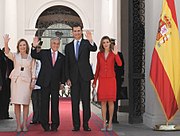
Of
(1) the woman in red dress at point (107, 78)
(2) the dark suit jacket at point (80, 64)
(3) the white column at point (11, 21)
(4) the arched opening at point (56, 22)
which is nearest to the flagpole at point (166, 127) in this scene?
(1) the woman in red dress at point (107, 78)

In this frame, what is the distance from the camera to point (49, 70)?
840cm

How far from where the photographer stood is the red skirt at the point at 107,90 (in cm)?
835

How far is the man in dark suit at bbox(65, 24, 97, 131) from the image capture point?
8.35 m

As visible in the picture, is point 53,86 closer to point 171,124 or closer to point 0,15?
point 171,124

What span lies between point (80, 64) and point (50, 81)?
2.27 ft

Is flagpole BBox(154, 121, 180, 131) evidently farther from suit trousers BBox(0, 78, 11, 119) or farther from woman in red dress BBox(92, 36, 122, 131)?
suit trousers BBox(0, 78, 11, 119)

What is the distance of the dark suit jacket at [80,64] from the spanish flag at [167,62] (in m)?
1.33

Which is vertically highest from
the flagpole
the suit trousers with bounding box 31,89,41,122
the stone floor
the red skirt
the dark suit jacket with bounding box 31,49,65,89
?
the dark suit jacket with bounding box 31,49,65,89

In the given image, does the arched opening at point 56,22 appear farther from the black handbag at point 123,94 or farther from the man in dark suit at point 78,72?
the man in dark suit at point 78,72

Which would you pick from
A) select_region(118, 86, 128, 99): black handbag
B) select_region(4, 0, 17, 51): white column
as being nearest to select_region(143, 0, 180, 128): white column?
select_region(118, 86, 128, 99): black handbag

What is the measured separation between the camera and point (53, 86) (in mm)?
8383

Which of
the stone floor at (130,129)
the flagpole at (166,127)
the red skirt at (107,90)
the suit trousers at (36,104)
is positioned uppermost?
the red skirt at (107,90)

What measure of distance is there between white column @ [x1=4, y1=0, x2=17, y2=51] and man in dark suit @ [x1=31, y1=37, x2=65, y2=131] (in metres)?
12.5

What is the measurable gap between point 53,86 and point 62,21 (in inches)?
647
